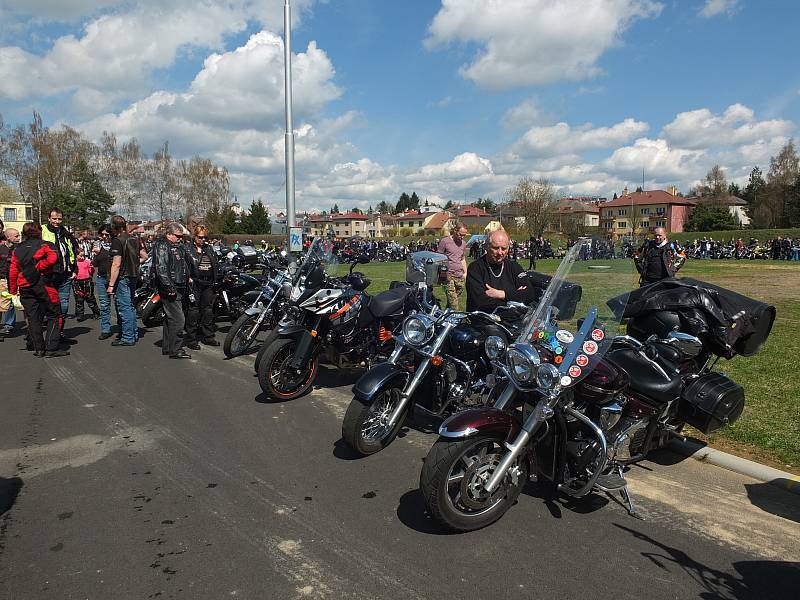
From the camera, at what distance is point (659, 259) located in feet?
27.9

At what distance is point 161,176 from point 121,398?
→ 59.7m

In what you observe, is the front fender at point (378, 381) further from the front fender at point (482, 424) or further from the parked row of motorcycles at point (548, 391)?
the front fender at point (482, 424)

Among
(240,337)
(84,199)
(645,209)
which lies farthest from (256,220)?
(240,337)

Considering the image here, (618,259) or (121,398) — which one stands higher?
(618,259)

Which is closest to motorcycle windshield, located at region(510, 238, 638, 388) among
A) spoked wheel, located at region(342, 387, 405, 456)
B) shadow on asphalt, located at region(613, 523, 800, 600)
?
shadow on asphalt, located at region(613, 523, 800, 600)

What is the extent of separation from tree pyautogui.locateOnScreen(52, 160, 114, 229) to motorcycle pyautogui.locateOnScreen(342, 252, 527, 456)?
56767 millimetres

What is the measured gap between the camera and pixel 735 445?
4.39 meters

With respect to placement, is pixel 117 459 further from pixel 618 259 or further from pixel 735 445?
pixel 735 445

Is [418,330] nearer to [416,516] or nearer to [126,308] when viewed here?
[416,516]

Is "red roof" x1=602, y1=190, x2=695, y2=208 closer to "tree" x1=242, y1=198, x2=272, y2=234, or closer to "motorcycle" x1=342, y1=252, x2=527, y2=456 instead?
"tree" x1=242, y1=198, x2=272, y2=234

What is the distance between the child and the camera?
38.4 ft

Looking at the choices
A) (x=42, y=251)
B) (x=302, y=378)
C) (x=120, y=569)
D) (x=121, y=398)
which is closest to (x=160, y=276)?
(x=42, y=251)

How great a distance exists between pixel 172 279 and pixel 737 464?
6.98 metres

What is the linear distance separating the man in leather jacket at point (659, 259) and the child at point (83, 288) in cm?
1085
